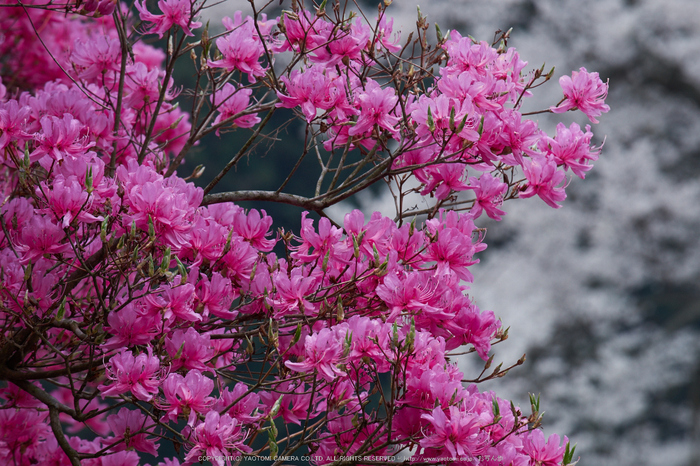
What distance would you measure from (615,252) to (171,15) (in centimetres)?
852

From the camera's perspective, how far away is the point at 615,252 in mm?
9242

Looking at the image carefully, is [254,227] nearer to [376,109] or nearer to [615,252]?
[376,109]

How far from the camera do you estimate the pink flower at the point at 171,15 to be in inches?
68.7

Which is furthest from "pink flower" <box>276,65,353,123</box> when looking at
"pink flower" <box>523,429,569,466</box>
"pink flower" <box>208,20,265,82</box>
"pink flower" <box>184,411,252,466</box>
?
"pink flower" <box>523,429,569,466</box>

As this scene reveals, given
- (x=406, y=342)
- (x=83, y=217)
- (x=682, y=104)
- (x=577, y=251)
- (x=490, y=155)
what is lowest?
(x=406, y=342)

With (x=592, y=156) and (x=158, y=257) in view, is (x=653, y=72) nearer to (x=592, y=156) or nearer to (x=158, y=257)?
(x=592, y=156)

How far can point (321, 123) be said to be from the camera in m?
1.63

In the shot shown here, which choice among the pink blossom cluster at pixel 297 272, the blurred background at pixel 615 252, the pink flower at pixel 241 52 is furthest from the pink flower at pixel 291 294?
the blurred background at pixel 615 252

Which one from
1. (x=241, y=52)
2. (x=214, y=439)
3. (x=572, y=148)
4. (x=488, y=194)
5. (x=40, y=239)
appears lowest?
(x=214, y=439)

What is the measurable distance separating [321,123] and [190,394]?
0.68m

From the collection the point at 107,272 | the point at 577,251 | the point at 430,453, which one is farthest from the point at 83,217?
the point at 577,251

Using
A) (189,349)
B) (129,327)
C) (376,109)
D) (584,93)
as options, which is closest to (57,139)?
(129,327)

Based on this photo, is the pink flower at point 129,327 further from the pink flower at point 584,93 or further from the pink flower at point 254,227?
the pink flower at point 584,93

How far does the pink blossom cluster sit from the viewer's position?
1367 millimetres
